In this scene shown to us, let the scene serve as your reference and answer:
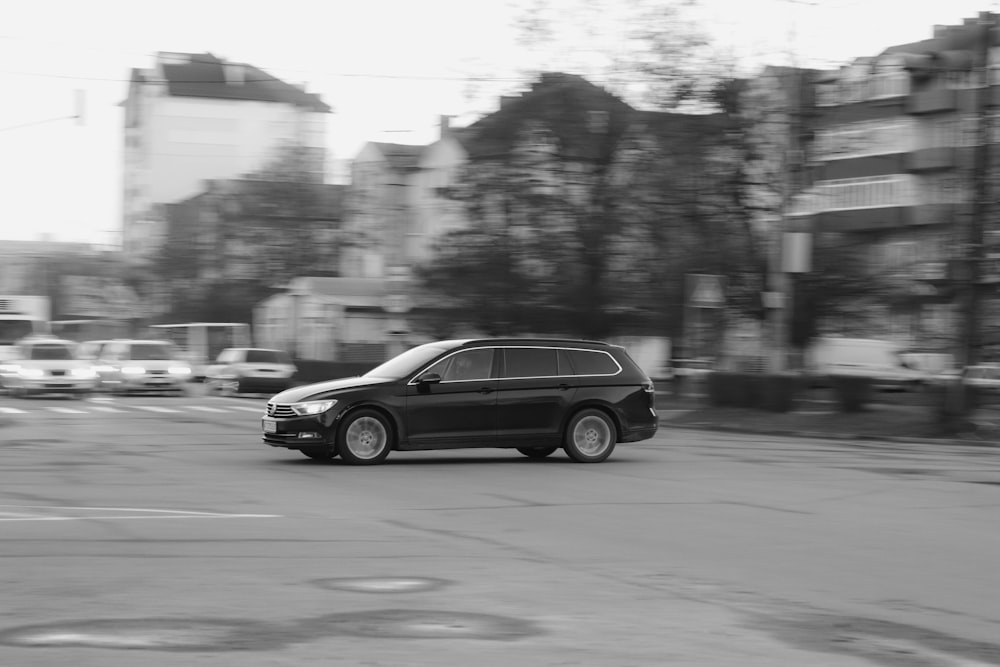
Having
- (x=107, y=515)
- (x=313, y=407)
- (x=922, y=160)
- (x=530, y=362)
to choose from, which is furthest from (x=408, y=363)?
(x=922, y=160)

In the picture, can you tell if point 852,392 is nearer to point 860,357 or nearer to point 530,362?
point 530,362

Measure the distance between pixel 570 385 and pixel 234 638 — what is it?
38.9ft

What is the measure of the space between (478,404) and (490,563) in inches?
329

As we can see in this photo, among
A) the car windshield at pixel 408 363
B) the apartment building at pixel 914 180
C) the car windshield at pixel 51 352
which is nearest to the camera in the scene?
the car windshield at pixel 408 363

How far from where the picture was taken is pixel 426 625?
7125 millimetres

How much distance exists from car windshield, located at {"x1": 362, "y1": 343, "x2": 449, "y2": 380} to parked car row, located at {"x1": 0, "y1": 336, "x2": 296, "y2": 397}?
2240 centimetres

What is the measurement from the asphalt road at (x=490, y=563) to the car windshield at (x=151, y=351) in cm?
2530

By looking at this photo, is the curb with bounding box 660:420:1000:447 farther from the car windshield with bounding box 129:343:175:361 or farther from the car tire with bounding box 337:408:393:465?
the car windshield with bounding box 129:343:175:361

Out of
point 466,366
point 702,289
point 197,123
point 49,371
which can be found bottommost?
point 49,371

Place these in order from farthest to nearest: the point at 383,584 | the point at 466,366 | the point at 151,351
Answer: the point at 151,351, the point at 466,366, the point at 383,584

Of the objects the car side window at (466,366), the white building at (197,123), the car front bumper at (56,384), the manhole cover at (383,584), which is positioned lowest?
the car front bumper at (56,384)

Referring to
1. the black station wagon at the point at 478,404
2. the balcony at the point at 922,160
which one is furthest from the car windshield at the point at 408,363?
the balcony at the point at 922,160

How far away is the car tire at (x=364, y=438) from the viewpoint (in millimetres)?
17062

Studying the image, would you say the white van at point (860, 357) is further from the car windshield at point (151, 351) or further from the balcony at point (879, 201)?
the car windshield at point (151, 351)
